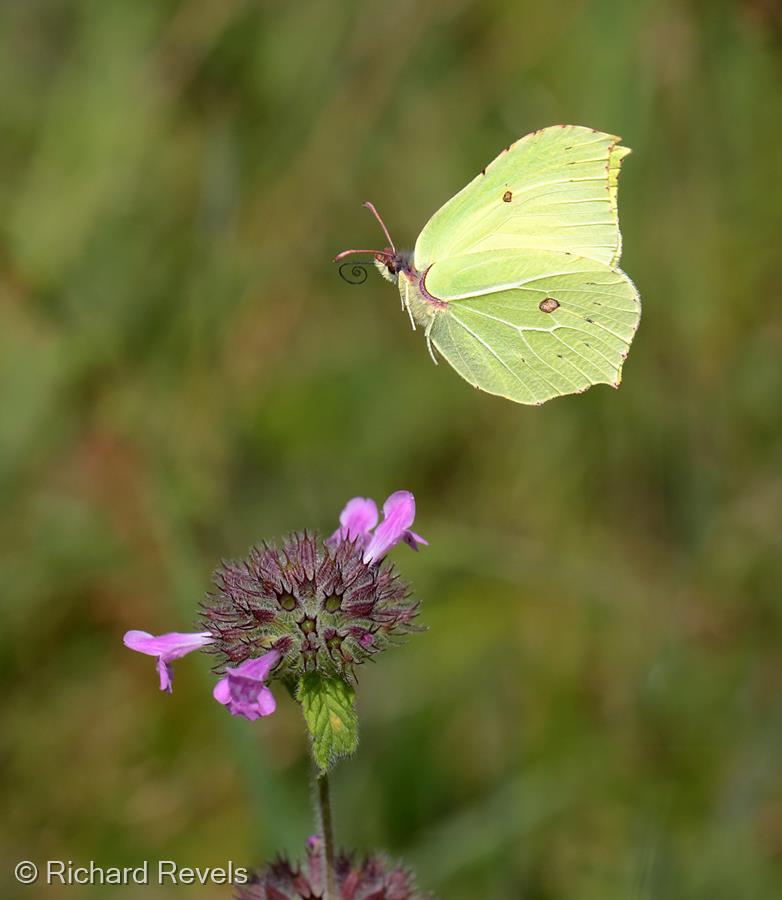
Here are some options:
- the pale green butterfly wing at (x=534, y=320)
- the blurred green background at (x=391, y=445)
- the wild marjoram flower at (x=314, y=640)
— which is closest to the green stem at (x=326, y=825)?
the wild marjoram flower at (x=314, y=640)

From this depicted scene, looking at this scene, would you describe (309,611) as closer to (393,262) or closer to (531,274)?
(393,262)

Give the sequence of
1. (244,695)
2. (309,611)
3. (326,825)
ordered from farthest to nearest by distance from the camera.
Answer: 1. (309,611)
2. (326,825)
3. (244,695)

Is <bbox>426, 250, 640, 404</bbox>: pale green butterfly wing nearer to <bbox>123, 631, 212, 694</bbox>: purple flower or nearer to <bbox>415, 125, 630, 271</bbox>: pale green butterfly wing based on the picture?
<bbox>415, 125, 630, 271</bbox>: pale green butterfly wing

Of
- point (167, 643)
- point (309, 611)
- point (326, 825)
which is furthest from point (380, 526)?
point (326, 825)

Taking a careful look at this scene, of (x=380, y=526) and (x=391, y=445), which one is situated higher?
(x=391, y=445)

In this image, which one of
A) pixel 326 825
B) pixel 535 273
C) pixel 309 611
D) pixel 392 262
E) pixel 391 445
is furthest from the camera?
pixel 391 445

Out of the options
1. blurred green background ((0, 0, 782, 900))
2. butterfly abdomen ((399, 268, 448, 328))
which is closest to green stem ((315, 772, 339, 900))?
blurred green background ((0, 0, 782, 900))

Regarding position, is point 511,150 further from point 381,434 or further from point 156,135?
point 156,135

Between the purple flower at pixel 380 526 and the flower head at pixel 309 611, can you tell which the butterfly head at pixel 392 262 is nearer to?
the purple flower at pixel 380 526

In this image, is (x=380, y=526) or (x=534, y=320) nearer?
(x=380, y=526)
